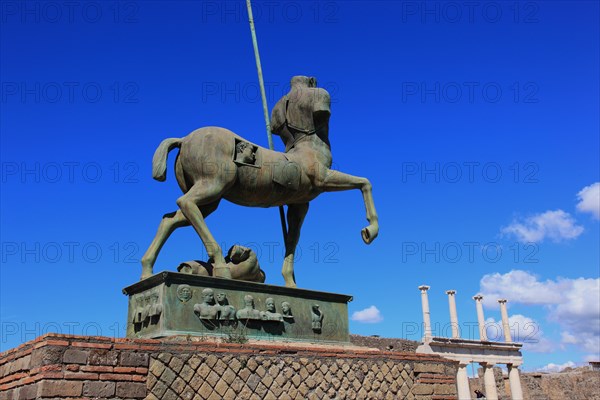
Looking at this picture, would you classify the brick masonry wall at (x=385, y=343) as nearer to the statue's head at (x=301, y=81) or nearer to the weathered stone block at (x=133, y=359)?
the statue's head at (x=301, y=81)

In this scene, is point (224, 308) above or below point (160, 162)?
below

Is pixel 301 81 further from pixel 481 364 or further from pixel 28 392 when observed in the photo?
pixel 481 364

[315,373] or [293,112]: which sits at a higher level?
[293,112]

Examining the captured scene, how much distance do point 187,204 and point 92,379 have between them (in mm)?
2579

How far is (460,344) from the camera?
36094 mm

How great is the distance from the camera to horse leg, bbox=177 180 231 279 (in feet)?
26.6

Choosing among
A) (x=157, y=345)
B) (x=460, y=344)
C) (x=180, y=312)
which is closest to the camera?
(x=157, y=345)

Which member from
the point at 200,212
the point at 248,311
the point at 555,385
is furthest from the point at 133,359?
the point at 555,385

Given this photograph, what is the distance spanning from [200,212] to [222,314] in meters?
1.41

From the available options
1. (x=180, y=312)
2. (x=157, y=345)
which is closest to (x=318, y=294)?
(x=180, y=312)

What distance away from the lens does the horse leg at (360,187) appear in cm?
932

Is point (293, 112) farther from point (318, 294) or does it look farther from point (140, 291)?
point (140, 291)

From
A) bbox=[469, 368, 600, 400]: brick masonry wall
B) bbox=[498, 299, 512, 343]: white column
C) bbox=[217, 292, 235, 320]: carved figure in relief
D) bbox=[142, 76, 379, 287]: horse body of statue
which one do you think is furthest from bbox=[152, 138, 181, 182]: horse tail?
bbox=[498, 299, 512, 343]: white column

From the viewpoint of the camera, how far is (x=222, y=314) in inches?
303
